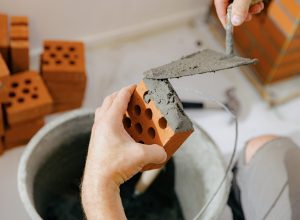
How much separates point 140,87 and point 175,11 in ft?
3.22

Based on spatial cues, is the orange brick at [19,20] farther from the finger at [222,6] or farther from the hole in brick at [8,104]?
the finger at [222,6]

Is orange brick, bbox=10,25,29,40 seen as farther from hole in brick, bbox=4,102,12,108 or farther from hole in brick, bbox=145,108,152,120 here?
hole in brick, bbox=145,108,152,120

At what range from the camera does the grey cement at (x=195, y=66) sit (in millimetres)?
807

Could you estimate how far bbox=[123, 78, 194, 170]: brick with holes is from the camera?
0.79m

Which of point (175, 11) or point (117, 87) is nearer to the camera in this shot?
point (117, 87)

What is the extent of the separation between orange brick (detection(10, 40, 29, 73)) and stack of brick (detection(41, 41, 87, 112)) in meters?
0.05

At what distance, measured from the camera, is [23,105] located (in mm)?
1271

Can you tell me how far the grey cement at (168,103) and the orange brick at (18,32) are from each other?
634 mm

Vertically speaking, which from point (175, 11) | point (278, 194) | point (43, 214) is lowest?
point (43, 214)

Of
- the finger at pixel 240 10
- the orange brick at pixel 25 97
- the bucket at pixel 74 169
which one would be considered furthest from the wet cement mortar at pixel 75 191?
the finger at pixel 240 10

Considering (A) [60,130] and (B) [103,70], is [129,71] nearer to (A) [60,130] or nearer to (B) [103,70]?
(B) [103,70]

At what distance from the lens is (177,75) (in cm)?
81

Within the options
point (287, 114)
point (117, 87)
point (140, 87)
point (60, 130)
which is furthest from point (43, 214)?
point (287, 114)

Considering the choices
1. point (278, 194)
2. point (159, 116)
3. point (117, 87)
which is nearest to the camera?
→ point (159, 116)
